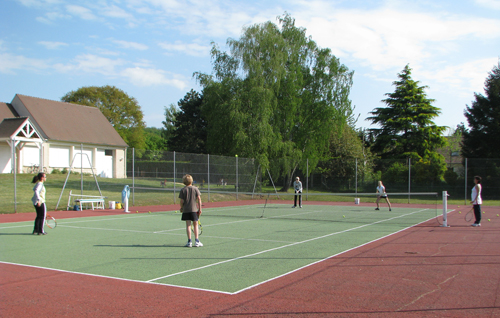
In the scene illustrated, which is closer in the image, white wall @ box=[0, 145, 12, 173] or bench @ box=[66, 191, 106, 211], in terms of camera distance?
bench @ box=[66, 191, 106, 211]

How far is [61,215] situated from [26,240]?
694 cm

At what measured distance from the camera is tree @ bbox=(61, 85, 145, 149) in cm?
6306

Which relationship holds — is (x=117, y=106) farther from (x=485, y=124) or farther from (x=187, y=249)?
(x=187, y=249)

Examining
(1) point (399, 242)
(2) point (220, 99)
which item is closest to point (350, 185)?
(2) point (220, 99)

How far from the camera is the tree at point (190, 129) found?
53188mm

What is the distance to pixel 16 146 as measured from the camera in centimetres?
3403

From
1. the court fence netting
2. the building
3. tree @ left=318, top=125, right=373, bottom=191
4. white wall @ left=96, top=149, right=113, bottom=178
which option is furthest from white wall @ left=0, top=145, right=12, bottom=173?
tree @ left=318, top=125, right=373, bottom=191

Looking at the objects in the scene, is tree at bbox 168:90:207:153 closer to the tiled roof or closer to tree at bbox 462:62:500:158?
the tiled roof

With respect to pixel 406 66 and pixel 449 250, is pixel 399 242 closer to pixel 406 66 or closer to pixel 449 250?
pixel 449 250

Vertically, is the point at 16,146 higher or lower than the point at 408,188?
higher

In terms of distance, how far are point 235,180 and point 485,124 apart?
23914 mm

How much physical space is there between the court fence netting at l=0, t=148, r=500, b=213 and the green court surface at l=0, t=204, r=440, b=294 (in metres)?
5.50

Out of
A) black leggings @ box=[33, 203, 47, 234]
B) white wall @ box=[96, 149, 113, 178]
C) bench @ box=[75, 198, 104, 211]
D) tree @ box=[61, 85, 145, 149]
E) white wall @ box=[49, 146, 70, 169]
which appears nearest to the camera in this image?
black leggings @ box=[33, 203, 47, 234]

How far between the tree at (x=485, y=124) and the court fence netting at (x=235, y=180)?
692 centimetres
